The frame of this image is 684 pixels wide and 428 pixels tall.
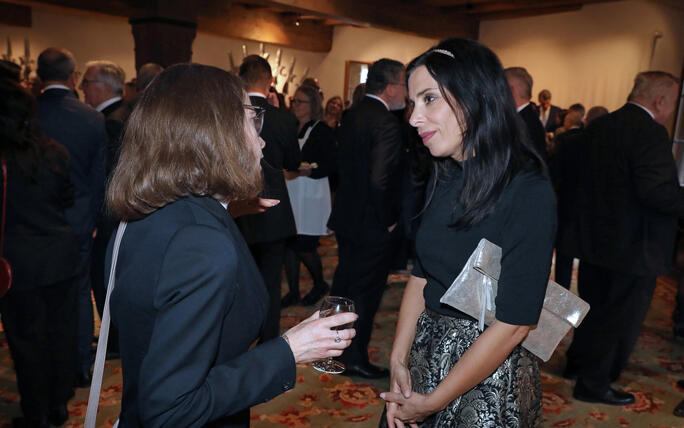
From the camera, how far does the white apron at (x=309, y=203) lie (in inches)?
189

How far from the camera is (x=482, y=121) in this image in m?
1.36

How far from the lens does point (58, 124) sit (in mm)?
2973

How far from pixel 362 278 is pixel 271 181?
835mm

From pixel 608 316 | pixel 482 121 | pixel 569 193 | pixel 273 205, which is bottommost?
pixel 608 316

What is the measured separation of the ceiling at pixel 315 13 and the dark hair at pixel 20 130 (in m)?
3.85

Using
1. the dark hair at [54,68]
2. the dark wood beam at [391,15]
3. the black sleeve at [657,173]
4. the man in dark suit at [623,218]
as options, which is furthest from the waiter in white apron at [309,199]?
the dark wood beam at [391,15]

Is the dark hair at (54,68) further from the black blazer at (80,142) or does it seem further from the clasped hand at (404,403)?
the clasped hand at (404,403)

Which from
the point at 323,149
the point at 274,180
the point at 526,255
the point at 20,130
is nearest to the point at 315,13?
the point at 323,149

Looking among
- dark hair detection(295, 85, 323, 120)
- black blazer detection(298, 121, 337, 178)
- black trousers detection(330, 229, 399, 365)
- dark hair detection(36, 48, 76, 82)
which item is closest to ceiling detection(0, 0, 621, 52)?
dark hair detection(295, 85, 323, 120)

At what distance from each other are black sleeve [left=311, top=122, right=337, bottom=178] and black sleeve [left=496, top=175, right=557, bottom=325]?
3.46 metres

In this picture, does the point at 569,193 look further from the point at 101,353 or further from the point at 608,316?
the point at 101,353

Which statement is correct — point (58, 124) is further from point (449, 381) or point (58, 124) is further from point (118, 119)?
point (449, 381)

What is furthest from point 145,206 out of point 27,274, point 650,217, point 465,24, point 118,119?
point 465,24

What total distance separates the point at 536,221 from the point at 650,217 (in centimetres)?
213
